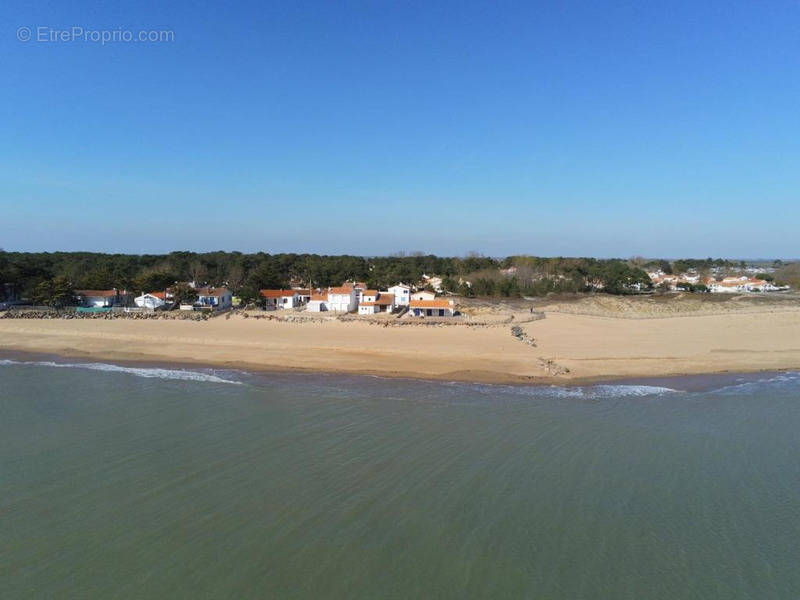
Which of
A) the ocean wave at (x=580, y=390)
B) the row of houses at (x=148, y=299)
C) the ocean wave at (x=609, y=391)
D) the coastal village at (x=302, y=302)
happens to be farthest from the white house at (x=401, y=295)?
the ocean wave at (x=609, y=391)

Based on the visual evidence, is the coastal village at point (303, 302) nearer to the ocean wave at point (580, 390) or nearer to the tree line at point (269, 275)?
the tree line at point (269, 275)

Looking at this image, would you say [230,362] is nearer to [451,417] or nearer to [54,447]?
[54,447]

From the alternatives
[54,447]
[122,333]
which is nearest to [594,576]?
[54,447]

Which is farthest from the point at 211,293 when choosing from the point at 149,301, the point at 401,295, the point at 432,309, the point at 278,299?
the point at 432,309

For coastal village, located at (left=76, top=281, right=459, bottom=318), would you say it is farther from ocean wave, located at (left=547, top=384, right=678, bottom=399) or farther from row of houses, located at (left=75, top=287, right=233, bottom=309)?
ocean wave, located at (left=547, top=384, right=678, bottom=399)

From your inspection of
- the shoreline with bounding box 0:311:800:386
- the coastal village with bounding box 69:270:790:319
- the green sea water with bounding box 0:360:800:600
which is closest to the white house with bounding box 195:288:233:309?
the coastal village with bounding box 69:270:790:319

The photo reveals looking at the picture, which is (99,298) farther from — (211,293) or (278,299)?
(278,299)
